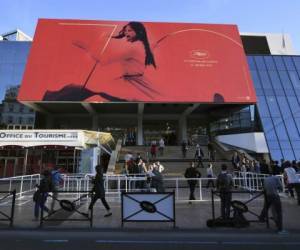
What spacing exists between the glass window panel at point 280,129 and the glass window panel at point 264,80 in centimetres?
526

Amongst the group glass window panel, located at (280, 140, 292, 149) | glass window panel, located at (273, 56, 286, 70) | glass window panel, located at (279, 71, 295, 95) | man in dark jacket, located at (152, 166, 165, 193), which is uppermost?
glass window panel, located at (273, 56, 286, 70)

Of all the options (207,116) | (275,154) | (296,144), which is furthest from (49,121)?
(296,144)

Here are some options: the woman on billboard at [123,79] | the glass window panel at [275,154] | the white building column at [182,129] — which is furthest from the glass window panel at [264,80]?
the woman on billboard at [123,79]

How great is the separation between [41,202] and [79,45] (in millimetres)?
26968

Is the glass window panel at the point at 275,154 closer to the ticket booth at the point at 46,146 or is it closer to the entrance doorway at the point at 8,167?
the ticket booth at the point at 46,146

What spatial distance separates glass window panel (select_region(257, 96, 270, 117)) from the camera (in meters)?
→ 32.9

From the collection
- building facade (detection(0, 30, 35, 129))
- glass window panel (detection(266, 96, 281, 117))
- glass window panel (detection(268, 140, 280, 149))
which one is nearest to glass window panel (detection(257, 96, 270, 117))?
glass window panel (detection(266, 96, 281, 117))

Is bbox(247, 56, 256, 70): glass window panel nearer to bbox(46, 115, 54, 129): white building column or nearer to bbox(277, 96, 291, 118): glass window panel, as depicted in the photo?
bbox(277, 96, 291, 118): glass window panel

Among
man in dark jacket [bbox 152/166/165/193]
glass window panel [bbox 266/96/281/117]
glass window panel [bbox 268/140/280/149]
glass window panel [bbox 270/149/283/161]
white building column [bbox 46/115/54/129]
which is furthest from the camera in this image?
white building column [bbox 46/115/54/129]

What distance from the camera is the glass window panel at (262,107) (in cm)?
3294

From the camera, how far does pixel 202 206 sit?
37.0ft

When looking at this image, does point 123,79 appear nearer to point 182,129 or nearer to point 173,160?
point 182,129

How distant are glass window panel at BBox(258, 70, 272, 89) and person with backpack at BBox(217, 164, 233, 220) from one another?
29.3 metres

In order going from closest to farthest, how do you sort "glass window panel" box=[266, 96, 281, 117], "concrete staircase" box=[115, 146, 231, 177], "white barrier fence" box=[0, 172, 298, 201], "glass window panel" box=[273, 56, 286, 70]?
"white barrier fence" box=[0, 172, 298, 201]
"concrete staircase" box=[115, 146, 231, 177]
"glass window panel" box=[266, 96, 281, 117]
"glass window panel" box=[273, 56, 286, 70]
